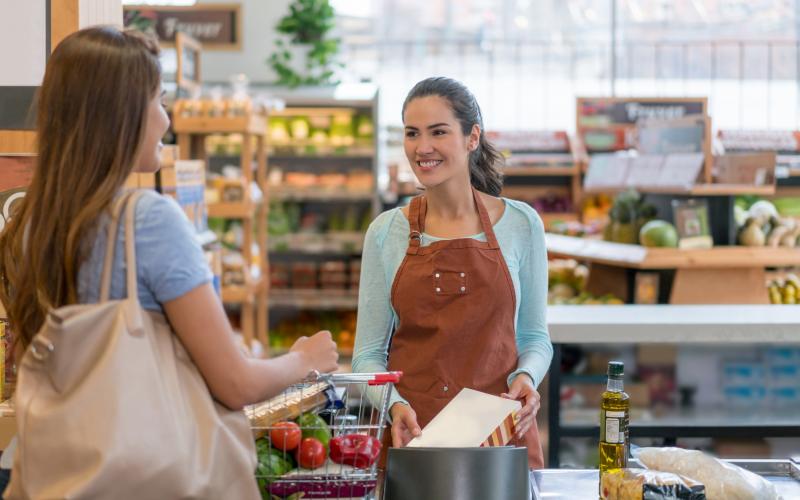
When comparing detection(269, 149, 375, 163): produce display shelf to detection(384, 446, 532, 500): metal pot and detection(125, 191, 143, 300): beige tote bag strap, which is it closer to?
detection(384, 446, 532, 500): metal pot

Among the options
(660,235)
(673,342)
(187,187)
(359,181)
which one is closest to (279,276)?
(359,181)

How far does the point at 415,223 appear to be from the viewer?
2691 millimetres

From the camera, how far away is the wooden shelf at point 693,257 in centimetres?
507

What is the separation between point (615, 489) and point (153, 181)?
2.37m

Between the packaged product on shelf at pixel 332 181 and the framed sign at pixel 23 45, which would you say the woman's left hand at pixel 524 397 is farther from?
the packaged product on shelf at pixel 332 181

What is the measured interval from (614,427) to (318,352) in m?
0.68

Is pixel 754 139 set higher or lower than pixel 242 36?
lower

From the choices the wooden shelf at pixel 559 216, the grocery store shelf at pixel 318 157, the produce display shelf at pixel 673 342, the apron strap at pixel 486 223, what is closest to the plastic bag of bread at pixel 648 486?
the apron strap at pixel 486 223

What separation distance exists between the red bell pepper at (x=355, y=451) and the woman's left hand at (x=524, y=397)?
0.69 meters

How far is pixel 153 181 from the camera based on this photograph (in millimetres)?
3816

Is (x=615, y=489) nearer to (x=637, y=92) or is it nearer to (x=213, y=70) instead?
(x=213, y=70)

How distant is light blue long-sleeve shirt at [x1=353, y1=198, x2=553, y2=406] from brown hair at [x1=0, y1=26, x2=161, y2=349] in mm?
1075

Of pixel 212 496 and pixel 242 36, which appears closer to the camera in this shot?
pixel 212 496

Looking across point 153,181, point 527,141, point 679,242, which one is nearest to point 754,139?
point 527,141
